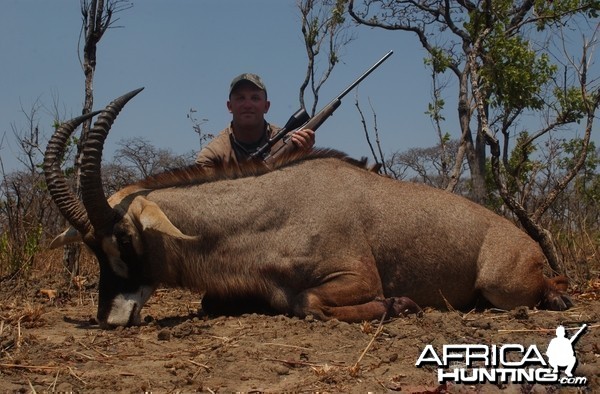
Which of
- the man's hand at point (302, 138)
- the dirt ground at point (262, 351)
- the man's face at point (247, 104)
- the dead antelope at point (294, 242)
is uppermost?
the man's face at point (247, 104)

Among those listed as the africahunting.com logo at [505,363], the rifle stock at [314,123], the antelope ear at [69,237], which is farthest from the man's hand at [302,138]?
the africahunting.com logo at [505,363]

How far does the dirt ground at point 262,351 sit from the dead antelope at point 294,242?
29 centimetres

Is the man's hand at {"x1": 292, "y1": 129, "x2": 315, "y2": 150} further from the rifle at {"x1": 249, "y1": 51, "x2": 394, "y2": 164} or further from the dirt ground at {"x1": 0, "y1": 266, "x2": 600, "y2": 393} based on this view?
the dirt ground at {"x1": 0, "y1": 266, "x2": 600, "y2": 393}

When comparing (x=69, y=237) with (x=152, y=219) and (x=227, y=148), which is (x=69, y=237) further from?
(x=227, y=148)

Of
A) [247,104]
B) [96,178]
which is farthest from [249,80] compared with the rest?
[96,178]

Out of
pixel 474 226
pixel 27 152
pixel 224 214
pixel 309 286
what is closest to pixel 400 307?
pixel 309 286

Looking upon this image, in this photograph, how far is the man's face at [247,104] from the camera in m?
8.68

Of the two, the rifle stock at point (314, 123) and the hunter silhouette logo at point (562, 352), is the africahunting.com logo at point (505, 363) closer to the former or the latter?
the hunter silhouette logo at point (562, 352)

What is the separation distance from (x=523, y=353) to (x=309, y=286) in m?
2.01

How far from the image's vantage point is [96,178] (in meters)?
6.09

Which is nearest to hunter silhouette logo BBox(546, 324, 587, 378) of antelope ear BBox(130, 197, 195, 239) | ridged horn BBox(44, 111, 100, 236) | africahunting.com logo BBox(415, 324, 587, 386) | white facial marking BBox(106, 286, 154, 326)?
africahunting.com logo BBox(415, 324, 587, 386)

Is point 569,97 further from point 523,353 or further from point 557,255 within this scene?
point 523,353

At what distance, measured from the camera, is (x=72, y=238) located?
6.54 meters

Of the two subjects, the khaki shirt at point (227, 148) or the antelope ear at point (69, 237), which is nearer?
the antelope ear at point (69, 237)
